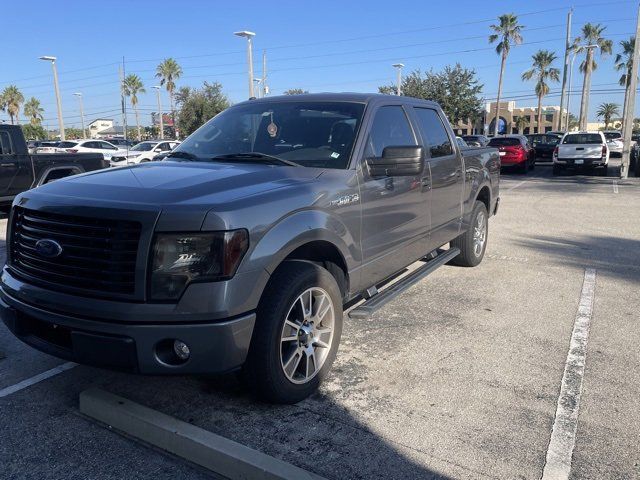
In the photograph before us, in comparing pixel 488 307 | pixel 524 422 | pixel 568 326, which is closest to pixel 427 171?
pixel 488 307

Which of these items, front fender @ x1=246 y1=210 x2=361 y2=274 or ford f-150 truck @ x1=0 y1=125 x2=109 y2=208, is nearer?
front fender @ x1=246 y1=210 x2=361 y2=274

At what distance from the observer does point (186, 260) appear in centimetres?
274

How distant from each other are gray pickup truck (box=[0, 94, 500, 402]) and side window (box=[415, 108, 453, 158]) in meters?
0.86

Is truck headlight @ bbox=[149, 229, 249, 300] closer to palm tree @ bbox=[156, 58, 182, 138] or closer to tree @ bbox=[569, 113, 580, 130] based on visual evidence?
palm tree @ bbox=[156, 58, 182, 138]

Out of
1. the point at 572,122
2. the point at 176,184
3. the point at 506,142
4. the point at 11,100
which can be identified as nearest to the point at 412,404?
the point at 176,184

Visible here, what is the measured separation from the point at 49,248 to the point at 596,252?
709 centimetres

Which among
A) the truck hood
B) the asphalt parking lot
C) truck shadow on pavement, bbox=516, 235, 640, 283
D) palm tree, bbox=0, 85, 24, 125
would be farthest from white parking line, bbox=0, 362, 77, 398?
palm tree, bbox=0, 85, 24, 125

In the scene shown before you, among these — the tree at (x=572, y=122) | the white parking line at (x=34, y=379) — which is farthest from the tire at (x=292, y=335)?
the tree at (x=572, y=122)

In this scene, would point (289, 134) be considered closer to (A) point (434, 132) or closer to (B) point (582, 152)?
(A) point (434, 132)

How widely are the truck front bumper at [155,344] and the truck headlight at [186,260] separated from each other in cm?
19

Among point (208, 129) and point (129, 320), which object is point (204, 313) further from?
point (208, 129)

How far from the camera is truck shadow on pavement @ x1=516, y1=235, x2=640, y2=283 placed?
22.0ft

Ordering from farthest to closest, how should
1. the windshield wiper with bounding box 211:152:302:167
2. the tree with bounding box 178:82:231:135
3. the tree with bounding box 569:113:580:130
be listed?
the tree with bounding box 569:113:580:130
the tree with bounding box 178:82:231:135
the windshield wiper with bounding box 211:152:302:167

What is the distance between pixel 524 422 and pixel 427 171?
2.43 m
